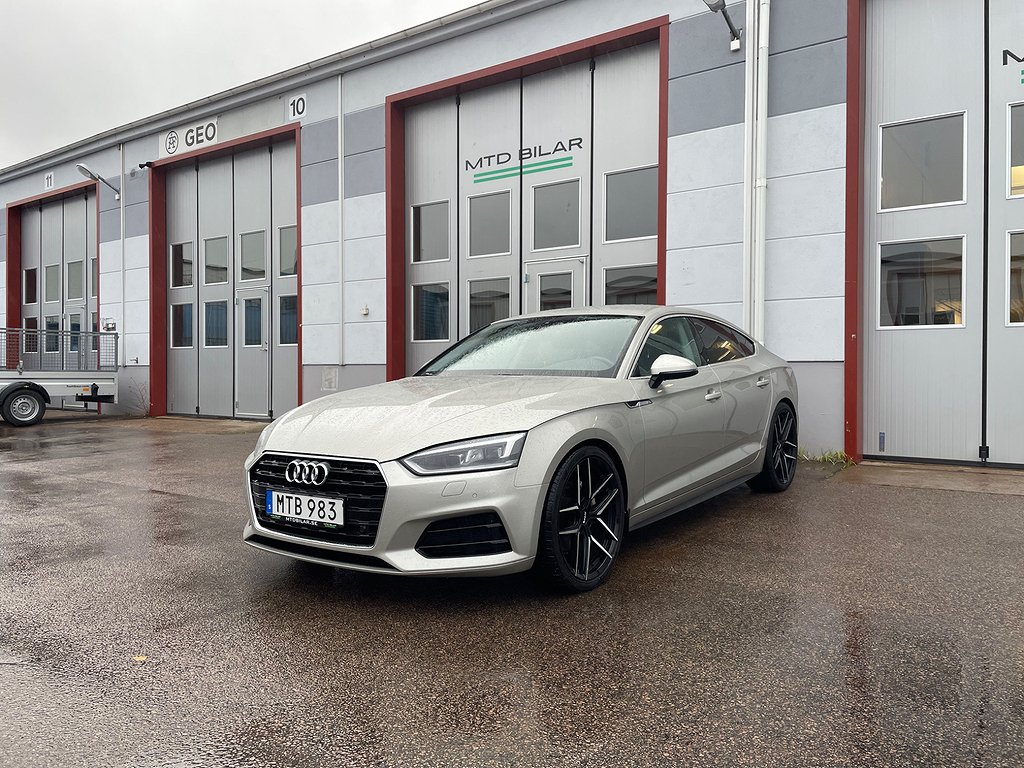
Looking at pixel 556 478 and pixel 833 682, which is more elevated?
pixel 556 478

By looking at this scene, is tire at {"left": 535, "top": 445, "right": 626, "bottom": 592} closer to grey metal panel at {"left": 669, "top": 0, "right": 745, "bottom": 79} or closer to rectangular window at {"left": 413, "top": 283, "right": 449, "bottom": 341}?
grey metal panel at {"left": 669, "top": 0, "right": 745, "bottom": 79}

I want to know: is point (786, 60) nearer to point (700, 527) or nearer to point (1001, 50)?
point (1001, 50)

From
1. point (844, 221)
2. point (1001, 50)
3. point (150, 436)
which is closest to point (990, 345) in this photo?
point (844, 221)

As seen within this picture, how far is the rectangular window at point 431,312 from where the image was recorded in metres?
12.0

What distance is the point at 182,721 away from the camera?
7.96ft

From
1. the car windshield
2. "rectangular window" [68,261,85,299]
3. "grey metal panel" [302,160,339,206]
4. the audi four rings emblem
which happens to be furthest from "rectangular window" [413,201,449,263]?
"rectangular window" [68,261,85,299]

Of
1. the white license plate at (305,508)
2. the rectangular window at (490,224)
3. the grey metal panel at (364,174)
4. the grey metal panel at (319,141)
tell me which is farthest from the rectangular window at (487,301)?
the white license plate at (305,508)

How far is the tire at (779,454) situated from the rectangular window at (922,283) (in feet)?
9.50

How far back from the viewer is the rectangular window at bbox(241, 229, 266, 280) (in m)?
14.6

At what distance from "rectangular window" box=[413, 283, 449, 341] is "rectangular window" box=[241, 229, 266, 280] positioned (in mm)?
3924

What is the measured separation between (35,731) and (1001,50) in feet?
31.2

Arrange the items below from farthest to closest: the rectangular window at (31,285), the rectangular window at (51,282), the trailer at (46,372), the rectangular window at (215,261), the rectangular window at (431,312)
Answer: the rectangular window at (31,285)
the rectangular window at (51,282)
the rectangular window at (215,261)
the trailer at (46,372)
the rectangular window at (431,312)

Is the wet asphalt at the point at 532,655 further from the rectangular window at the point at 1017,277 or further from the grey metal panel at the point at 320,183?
the grey metal panel at the point at 320,183

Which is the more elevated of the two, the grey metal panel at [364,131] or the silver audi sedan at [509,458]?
the grey metal panel at [364,131]
